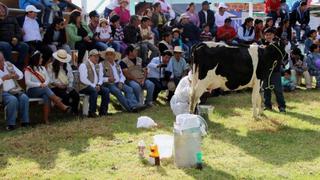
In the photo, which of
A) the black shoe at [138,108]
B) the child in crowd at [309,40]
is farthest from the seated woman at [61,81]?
the child in crowd at [309,40]

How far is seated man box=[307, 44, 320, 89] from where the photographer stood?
14.9 meters

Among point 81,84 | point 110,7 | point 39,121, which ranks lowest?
point 39,121

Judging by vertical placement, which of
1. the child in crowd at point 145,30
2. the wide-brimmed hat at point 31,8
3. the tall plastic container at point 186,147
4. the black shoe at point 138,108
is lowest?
the black shoe at point 138,108

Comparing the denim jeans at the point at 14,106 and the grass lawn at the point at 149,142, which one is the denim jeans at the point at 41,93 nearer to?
the denim jeans at the point at 14,106

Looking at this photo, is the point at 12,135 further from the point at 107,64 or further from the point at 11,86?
the point at 107,64

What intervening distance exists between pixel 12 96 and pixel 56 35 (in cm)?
269

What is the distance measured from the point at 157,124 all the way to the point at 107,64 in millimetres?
2321

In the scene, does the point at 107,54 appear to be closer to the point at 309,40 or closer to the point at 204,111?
the point at 204,111

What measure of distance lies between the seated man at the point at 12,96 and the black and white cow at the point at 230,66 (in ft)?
10.7

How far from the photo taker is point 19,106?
32.0ft

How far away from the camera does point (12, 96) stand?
961cm

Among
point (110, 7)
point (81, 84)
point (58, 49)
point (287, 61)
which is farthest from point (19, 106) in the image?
point (287, 61)

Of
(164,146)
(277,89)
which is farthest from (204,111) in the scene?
(164,146)

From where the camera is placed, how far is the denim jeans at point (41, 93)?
1015 cm
